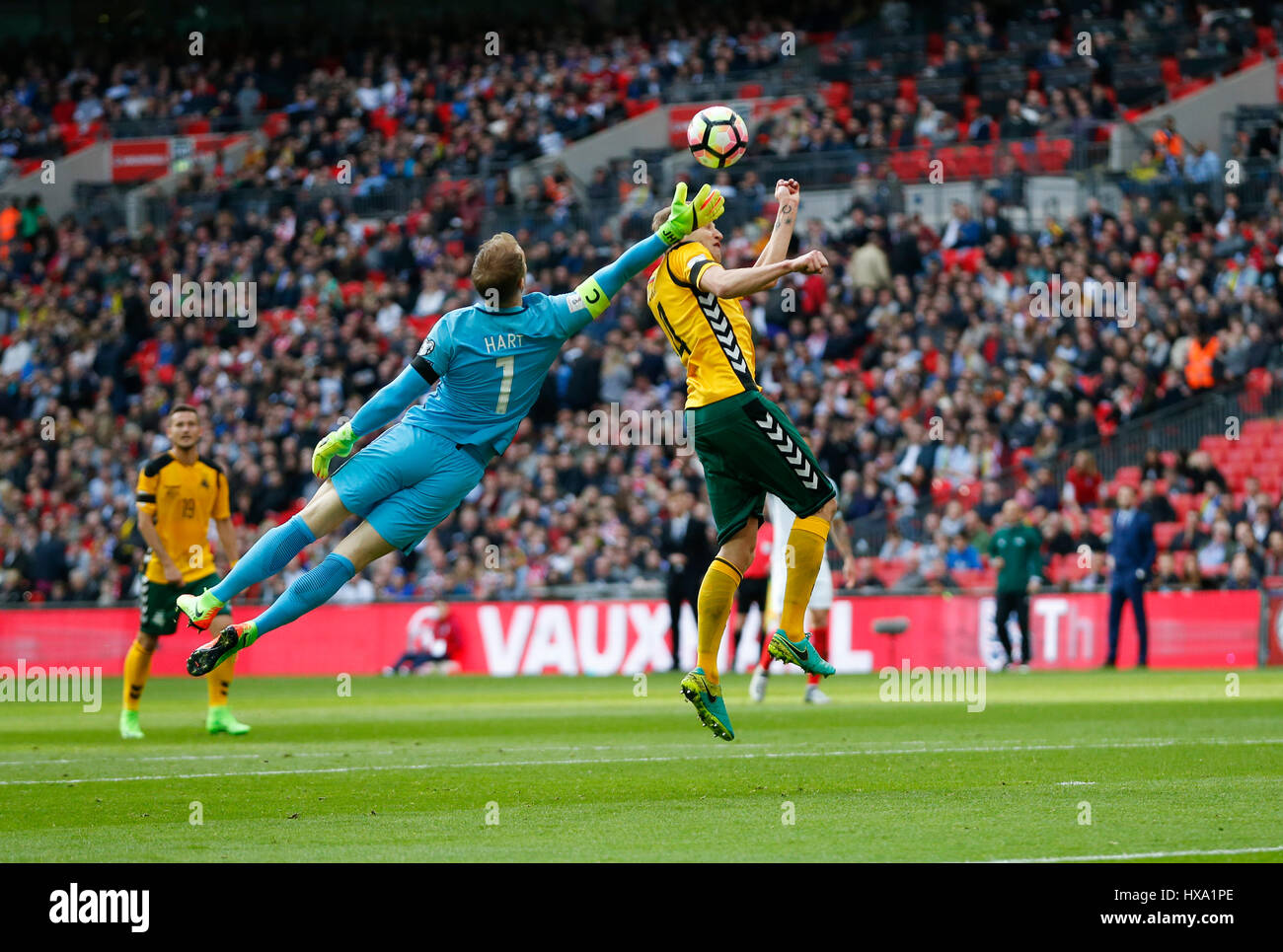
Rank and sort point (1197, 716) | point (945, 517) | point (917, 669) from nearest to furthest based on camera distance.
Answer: point (1197, 716) < point (917, 669) < point (945, 517)

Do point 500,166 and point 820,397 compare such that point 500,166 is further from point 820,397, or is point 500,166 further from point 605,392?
point 820,397

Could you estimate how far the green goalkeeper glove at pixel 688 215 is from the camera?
9773mm

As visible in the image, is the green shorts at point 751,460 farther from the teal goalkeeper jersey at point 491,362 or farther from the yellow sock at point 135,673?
the yellow sock at point 135,673

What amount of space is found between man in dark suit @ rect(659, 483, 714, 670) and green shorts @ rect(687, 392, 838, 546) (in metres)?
13.2

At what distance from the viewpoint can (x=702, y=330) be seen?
10.3 metres

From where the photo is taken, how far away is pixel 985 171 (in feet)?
101

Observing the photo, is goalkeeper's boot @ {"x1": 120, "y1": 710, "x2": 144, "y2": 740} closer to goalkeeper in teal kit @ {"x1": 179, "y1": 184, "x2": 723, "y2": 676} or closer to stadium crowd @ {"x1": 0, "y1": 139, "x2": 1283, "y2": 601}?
goalkeeper in teal kit @ {"x1": 179, "y1": 184, "x2": 723, "y2": 676}

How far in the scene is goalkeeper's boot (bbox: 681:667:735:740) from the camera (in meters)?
9.95

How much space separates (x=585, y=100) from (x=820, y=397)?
12224 millimetres

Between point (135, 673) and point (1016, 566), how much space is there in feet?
38.6
